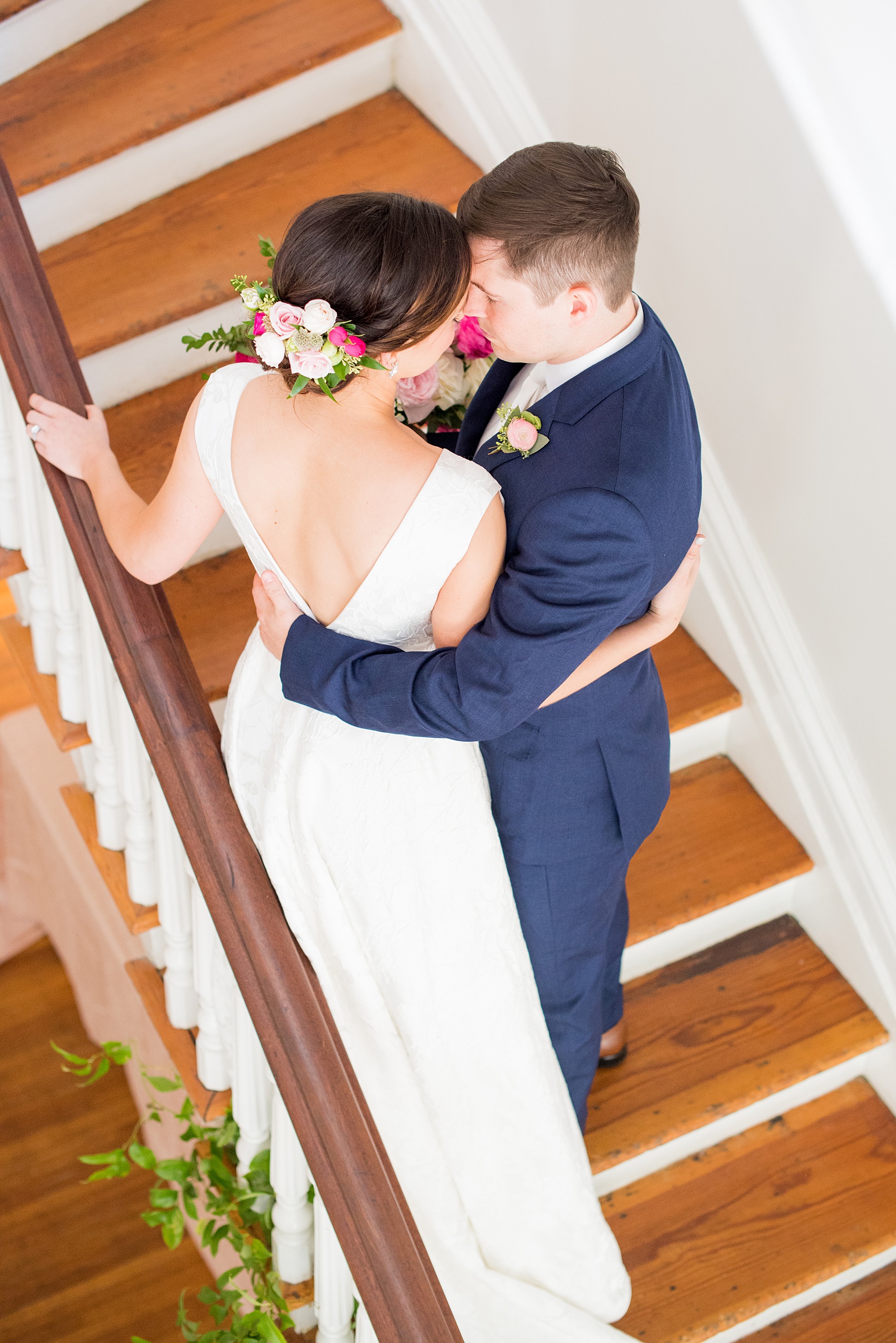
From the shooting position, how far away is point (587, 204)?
1.29m

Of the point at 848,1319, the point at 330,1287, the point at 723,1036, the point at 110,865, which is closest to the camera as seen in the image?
the point at 330,1287

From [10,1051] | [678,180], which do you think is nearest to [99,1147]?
[10,1051]

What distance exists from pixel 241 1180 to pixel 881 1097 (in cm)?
142

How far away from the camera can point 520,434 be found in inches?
55.6

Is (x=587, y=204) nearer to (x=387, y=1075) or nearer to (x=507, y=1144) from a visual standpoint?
(x=387, y=1075)

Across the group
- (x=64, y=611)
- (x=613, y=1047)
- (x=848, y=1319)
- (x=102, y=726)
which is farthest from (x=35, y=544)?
(x=848, y=1319)

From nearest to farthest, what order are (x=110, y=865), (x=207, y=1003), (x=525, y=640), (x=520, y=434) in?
(x=525, y=640) < (x=520, y=434) < (x=207, y=1003) < (x=110, y=865)

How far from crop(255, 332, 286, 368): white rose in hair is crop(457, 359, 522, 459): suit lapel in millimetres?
547

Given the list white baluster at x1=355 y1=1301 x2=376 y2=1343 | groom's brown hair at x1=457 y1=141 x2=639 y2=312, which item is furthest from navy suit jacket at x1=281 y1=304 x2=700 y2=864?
white baluster at x1=355 y1=1301 x2=376 y2=1343

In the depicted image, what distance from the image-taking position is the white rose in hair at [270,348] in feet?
3.79

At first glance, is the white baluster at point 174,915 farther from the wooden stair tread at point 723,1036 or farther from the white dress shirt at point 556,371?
the wooden stair tread at point 723,1036

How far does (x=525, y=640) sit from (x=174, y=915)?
87 centimetres

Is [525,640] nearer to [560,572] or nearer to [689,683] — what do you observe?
[560,572]

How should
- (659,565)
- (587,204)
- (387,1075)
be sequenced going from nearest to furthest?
(587,204)
(659,565)
(387,1075)
